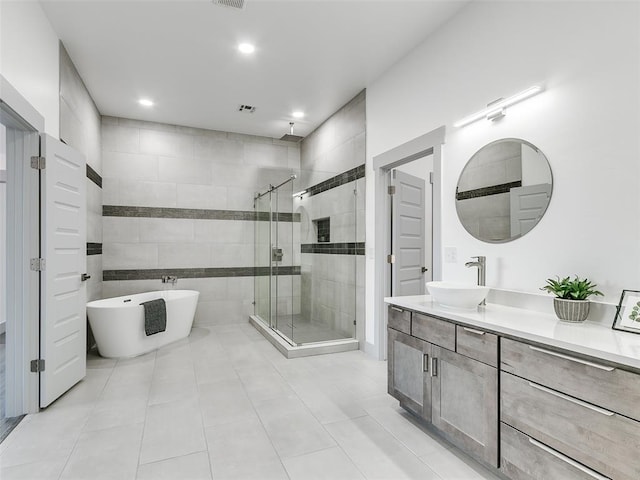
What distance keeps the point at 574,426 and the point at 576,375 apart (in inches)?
7.8

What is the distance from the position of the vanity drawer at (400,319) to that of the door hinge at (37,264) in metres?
2.52

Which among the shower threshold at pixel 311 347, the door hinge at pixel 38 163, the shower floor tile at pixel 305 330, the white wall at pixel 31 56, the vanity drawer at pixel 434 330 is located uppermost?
the white wall at pixel 31 56

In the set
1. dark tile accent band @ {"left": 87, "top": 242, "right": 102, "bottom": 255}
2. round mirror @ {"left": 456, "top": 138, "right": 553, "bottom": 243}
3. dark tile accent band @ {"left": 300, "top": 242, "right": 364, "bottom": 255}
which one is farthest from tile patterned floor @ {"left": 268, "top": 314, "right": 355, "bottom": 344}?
dark tile accent band @ {"left": 87, "top": 242, "right": 102, "bottom": 255}

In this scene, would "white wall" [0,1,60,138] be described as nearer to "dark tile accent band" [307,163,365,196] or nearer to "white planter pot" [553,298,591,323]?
"dark tile accent band" [307,163,365,196]

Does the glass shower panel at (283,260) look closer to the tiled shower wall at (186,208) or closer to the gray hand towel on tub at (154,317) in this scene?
the tiled shower wall at (186,208)

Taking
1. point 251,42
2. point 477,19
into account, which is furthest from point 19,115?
point 477,19

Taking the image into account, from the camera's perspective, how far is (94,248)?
4.29m

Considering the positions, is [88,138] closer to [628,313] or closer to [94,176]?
[94,176]

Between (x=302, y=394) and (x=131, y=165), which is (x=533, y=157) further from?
(x=131, y=165)

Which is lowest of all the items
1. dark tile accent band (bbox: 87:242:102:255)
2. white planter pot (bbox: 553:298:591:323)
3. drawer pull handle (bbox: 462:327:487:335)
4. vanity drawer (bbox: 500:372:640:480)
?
vanity drawer (bbox: 500:372:640:480)

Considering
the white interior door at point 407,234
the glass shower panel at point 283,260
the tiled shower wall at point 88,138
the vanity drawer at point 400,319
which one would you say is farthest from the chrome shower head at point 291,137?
the vanity drawer at point 400,319

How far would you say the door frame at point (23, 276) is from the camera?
2477mm

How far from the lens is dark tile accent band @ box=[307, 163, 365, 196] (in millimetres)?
4066

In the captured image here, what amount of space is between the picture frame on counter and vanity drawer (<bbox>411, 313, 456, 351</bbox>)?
729 mm
